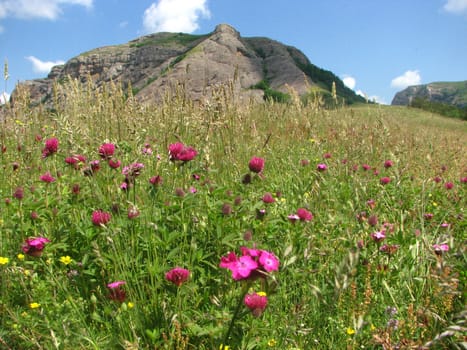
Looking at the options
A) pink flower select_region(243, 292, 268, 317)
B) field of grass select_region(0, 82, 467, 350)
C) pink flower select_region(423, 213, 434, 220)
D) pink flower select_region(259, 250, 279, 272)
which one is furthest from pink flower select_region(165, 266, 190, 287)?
→ pink flower select_region(423, 213, 434, 220)

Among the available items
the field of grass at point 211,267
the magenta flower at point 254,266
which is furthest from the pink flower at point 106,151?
the magenta flower at point 254,266

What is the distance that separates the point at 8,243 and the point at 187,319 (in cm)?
116

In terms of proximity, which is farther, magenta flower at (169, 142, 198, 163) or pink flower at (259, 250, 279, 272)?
magenta flower at (169, 142, 198, 163)

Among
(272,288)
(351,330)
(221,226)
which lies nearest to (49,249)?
(221,226)

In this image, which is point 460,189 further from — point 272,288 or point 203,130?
point 272,288

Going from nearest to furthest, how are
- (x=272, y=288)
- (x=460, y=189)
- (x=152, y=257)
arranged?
(x=272, y=288) < (x=152, y=257) < (x=460, y=189)

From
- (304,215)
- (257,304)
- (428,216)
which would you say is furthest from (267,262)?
(428,216)

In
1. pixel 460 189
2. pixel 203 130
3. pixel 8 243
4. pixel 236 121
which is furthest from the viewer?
pixel 236 121

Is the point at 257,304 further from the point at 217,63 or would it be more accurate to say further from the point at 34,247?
Result: the point at 217,63

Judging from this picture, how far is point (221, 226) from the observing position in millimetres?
1725

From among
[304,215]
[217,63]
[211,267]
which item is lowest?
[211,267]

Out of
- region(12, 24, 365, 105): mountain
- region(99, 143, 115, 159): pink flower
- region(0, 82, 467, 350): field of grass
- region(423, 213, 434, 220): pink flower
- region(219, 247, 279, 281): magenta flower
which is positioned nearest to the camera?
region(219, 247, 279, 281): magenta flower

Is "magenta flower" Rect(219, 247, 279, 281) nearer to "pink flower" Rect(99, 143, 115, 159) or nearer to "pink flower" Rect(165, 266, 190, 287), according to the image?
"pink flower" Rect(165, 266, 190, 287)

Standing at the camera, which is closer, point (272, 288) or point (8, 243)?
point (272, 288)
